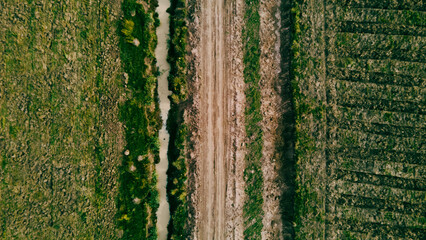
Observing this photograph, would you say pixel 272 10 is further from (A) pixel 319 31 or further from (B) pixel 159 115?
(B) pixel 159 115

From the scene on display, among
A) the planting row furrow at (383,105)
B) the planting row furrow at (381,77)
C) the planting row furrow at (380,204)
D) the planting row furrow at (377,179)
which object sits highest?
the planting row furrow at (381,77)

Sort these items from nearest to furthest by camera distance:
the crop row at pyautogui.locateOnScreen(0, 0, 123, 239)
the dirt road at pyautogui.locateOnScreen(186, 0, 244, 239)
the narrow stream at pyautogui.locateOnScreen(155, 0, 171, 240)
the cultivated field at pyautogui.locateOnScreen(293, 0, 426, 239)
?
the crop row at pyautogui.locateOnScreen(0, 0, 123, 239) < the dirt road at pyautogui.locateOnScreen(186, 0, 244, 239) < the cultivated field at pyautogui.locateOnScreen(293, 0, 426, 239) < the narrow stream at pyautogui.locateOnScreen(155, 0, 171, 240)

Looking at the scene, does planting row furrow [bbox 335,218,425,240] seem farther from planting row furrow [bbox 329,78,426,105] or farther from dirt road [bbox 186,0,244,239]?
planting row furrow [bbox 329,78,426,105]

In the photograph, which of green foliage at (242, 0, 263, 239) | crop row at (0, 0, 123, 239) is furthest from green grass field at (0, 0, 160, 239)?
green foliage at (242, 0, 263, 239)

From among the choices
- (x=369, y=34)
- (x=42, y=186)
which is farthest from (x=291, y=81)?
(x=42, y=186)

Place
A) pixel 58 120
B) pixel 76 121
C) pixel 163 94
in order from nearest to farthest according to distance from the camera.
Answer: pixel 58 120 → pixel 76 121 → pixel 163 94

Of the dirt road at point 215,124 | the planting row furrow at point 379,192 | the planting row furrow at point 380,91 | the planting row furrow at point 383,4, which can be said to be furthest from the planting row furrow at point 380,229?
the planting row furrow at point 383,4

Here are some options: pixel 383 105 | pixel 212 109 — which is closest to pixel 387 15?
pixel 383 105

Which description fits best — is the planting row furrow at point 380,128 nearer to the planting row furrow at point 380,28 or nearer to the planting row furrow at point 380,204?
the planting row furrow at point 380,204

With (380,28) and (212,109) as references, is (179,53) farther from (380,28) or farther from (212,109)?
(380,28)
